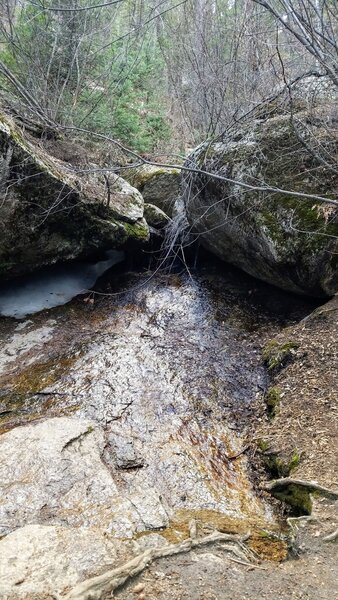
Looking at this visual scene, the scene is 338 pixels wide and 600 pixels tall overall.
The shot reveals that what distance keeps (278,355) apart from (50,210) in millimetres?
4010

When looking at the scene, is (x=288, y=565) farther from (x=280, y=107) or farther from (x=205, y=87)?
(x=205, y=87)

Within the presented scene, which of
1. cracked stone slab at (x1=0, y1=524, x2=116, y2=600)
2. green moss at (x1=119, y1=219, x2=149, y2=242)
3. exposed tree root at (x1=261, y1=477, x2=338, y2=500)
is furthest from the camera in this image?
green moss at (x1=119, y1=219, x2=149, y2=242)

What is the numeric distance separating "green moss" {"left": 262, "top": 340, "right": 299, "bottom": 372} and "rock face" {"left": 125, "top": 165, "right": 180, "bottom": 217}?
5.47m

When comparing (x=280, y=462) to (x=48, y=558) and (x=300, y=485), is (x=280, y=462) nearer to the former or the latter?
(x=300, y=485)

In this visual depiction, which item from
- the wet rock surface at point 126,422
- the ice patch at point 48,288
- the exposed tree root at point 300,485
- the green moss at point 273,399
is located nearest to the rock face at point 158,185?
the ice patch at point 48,288

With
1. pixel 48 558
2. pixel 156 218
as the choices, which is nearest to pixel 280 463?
pixel 48 558

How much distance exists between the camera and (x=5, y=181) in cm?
591

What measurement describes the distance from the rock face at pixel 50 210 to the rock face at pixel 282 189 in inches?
61.6

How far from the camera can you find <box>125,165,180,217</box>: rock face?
1007cm

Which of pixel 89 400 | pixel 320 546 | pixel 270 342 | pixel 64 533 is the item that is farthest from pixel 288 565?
pixel 270 342

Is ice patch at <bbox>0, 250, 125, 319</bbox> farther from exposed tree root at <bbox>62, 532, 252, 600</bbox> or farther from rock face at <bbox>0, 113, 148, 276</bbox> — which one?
exposed tree root at <bbox>62, 532, 252, 600</bbox>

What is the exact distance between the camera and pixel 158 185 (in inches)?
400

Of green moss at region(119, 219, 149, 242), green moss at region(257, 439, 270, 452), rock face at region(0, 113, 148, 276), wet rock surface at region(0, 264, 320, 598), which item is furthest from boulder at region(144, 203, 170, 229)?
green moss at region(257, 439, 270, 452)

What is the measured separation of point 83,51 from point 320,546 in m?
11.0
